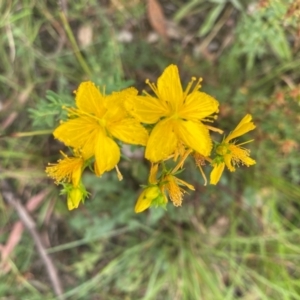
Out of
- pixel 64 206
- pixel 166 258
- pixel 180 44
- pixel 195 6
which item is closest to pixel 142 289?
pixel 166 258

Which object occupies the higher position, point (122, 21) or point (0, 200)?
point (122, 21)

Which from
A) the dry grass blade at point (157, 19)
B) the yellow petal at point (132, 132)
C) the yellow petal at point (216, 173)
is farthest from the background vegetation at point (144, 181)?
the yellow petal at point (132, 132)

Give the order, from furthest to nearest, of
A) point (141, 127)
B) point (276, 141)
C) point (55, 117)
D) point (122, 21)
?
point (122, 21), point (276, 141), point (55, 117), point (141, 127)

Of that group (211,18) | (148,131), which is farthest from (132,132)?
(211,18)

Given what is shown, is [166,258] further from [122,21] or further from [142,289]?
[122,21]

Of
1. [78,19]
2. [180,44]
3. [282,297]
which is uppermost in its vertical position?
[180,44]

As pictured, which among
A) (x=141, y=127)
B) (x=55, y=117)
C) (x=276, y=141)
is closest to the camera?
(x=141, y=127)

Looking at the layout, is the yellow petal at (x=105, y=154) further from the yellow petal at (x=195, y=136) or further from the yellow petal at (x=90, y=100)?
the yellow petal at (x=195, y=136)
